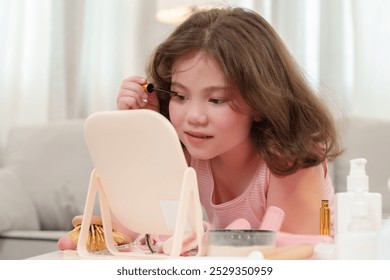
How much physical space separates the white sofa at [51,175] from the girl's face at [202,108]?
124cm

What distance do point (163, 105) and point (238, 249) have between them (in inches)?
19.8

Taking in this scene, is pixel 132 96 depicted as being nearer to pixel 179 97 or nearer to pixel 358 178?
pixel 179 97

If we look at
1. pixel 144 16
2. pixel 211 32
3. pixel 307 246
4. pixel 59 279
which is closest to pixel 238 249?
pixel 307 246

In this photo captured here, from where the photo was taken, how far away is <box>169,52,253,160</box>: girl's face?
93 centimetres

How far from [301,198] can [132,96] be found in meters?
0.33

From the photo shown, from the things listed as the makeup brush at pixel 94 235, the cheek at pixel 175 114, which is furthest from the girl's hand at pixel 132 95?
the makeup brush at pixel 94 235

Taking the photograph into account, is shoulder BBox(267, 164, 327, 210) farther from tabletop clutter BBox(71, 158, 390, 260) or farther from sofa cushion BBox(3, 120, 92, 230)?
sofa cushion BBox(3, 120, 92, 230)

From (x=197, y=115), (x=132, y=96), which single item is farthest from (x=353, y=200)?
(x=132, y=96)

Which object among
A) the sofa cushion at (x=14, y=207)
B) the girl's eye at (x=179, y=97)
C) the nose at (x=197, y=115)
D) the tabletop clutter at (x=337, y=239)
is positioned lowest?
the sofa cushion at (x=14, y=207)

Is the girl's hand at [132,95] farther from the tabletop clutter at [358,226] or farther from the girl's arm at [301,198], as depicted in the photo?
the tabletop clutter at [358,226]

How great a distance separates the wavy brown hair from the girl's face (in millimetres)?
30

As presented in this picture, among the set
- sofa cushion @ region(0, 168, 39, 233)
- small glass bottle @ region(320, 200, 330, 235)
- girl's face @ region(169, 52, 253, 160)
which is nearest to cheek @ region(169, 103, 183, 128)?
girl's face @ region(169, 52, 253, 160)

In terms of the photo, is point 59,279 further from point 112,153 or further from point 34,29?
point 34,29

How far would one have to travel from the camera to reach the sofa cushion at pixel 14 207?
221 centimetres
